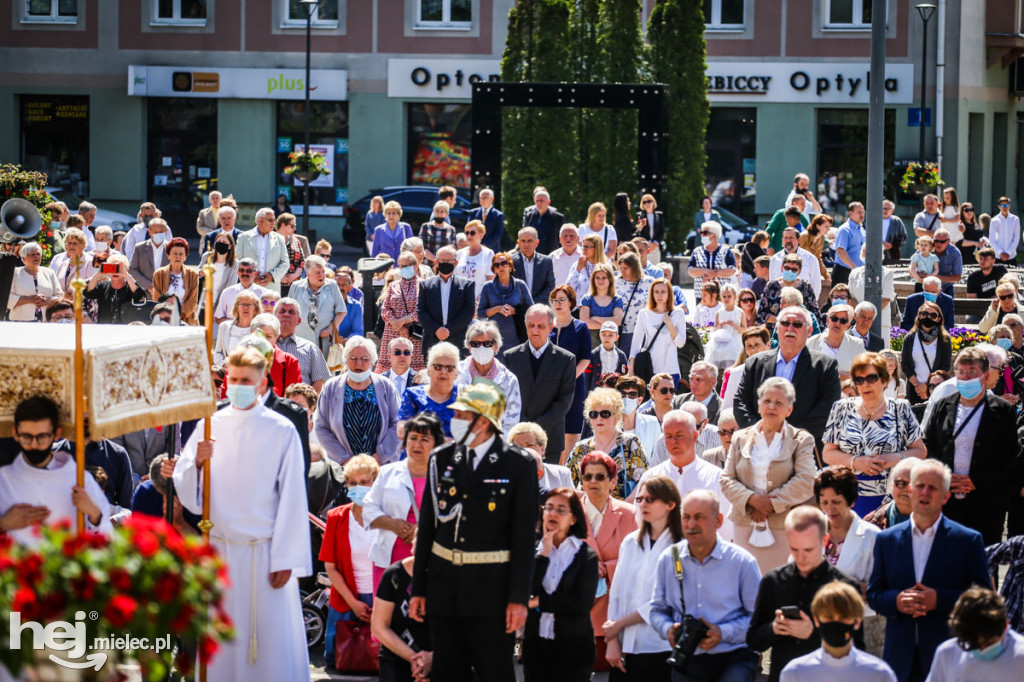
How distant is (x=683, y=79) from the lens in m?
28.0

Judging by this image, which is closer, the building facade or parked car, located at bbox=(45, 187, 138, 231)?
parked car, located at bbox=(45, 187, 138, 231)

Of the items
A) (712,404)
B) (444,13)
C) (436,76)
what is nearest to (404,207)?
(436,76)

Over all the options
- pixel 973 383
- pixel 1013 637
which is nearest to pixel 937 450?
pixel 973 383

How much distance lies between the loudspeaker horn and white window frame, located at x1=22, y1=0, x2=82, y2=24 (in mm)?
22756

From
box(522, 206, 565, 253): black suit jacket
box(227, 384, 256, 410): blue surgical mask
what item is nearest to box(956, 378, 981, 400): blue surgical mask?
box(227, 384, 256, 410): blue surgical mask

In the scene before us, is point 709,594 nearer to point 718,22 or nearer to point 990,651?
point 990,651

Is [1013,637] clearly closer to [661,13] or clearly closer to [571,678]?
[571,678]

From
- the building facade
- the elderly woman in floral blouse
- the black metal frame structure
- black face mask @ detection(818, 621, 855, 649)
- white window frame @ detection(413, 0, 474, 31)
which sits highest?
white window frame @ detection(413, 0, 474, 31)

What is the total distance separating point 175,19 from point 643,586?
33.4m

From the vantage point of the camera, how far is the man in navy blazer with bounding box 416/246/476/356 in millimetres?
14461

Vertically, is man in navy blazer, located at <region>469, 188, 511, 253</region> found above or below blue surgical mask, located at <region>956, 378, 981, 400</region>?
above

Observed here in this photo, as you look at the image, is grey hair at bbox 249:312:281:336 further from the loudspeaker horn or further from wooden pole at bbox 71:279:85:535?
the loudspeaker horn

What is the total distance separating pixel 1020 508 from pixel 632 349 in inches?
160

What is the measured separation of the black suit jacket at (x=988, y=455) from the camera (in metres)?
9.58
